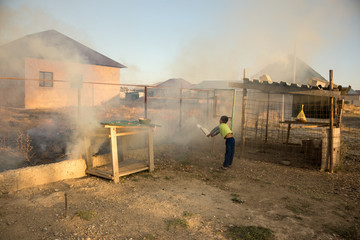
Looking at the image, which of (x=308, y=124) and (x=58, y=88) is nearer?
(x=308, y=124)

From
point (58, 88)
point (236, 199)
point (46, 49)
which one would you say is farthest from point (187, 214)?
point (58, 88)

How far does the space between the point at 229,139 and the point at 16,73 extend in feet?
55.6

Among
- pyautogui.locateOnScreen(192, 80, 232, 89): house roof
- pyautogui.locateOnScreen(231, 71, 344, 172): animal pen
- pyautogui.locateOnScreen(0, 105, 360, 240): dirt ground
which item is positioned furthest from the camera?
pyautogui.locateOnScreen(192, 80, 232, 89): house roof

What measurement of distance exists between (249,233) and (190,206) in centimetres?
117

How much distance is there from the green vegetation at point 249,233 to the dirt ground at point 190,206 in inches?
0.6

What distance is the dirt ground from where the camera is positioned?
3385mm

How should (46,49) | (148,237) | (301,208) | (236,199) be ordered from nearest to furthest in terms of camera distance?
1. (148,237)
2. (301,208)
3. (236,199)
4. (46,49)

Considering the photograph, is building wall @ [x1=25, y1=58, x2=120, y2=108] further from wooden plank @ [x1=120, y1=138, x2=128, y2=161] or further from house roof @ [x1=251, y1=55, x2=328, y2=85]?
house roof @ [x1=251, y1=55, x2=328, y2=85]

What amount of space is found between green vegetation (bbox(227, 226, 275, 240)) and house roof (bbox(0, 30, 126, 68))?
47.1ft

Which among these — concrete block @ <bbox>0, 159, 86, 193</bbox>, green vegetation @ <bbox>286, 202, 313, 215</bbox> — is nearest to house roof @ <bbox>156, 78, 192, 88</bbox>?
concrete block @ <bbox>0, 159, 86, 193</bbox>

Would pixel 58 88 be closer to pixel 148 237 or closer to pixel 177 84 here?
pixel 148 237

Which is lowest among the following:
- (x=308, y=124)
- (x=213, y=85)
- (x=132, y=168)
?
(x=132, y=168)

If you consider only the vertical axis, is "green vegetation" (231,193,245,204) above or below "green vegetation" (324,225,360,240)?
above

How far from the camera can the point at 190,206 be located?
422 cm
